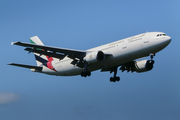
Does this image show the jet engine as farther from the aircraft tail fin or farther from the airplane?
the aircraft tail fin

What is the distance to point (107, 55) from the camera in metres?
39.7

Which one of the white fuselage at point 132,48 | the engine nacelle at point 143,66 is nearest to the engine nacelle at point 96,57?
the white fuselage at point 132,48

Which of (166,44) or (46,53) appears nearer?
(166,44)

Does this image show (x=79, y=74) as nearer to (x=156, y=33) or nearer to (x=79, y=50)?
(x=79, y=50)

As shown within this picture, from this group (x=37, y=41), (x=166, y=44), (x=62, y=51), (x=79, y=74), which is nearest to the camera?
(x=166, y=44)

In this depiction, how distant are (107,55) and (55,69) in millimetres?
9542

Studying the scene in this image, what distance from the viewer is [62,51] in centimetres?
4044

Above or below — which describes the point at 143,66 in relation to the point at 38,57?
below

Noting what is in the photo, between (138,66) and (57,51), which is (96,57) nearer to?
(57,51)

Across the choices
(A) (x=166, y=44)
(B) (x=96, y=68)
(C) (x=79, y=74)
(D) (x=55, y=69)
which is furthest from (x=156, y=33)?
(D) (x=55, y=69)

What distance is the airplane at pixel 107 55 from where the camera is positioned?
125ft

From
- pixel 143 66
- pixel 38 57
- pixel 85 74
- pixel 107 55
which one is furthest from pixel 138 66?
pixel 38 57

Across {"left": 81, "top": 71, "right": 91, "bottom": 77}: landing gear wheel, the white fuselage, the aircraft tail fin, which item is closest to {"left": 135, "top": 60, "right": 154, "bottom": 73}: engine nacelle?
the white fuselage

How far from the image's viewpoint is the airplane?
1495 inches
